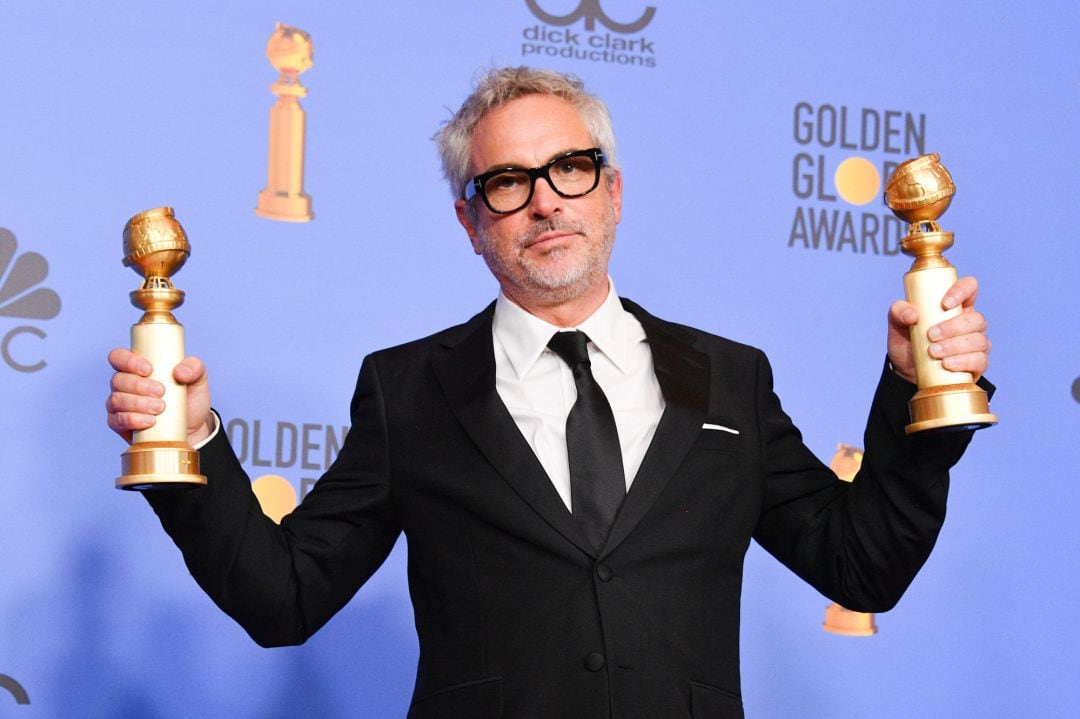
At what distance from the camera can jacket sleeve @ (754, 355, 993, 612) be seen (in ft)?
5.44

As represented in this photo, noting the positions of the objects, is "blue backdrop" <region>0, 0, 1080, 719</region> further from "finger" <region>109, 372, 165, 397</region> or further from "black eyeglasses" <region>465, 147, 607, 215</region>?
"finger" <region>109, 372, 165, 397</region>

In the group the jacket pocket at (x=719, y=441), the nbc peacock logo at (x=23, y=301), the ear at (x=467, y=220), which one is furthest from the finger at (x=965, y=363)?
the nbc peacock logo at (x=23, y=301)

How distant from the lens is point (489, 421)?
5.76 feet

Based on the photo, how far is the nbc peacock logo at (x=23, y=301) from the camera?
7.49 feet

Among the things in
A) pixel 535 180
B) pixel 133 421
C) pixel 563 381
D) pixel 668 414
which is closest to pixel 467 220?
pixel 535 180

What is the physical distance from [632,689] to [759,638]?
40.0 inches

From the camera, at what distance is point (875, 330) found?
275 centimetres

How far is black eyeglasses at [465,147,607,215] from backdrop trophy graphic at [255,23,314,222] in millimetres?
622

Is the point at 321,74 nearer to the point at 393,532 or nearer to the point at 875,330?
the point at 393,532

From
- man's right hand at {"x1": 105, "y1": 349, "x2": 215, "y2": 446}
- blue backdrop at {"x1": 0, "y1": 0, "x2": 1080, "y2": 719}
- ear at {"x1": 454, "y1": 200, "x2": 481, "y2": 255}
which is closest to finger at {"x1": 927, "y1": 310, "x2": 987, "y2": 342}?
ear at {"x1": 454, "y1": 200, "x2": 481, "y2": 255}

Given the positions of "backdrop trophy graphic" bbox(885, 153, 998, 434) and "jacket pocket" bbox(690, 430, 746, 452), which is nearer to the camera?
"backdrop trophy graphic" bbox(885, 153, 998, 434)

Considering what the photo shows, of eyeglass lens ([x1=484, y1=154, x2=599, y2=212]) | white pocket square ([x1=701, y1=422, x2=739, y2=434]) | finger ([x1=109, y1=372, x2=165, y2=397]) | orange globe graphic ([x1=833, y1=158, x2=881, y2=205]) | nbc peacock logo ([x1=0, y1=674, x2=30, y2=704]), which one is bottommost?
nbc peacock logo ([x1=0, y1=674, x2=30, y2=704])

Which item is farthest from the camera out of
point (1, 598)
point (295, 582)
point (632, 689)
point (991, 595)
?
point (991, 595)

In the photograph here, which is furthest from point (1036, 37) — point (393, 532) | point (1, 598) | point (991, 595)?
point (1, 598)
